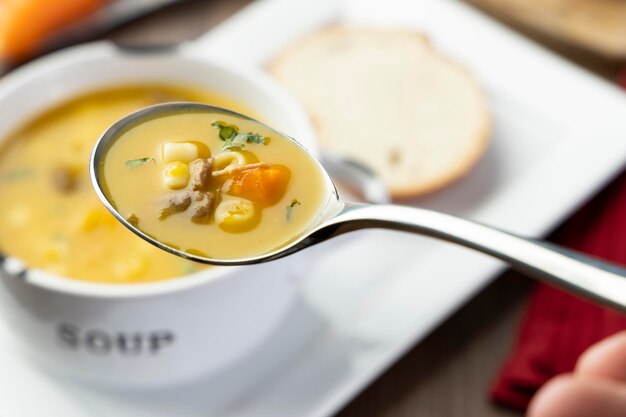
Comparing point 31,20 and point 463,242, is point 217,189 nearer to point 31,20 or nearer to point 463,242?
point 463,242

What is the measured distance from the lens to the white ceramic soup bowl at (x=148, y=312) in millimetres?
1267

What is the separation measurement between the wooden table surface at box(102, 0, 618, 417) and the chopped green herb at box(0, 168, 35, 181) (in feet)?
2.24

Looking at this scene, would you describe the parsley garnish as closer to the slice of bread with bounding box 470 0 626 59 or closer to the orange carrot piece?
the orange carrot piece

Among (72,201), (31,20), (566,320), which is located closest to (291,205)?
(72,201)

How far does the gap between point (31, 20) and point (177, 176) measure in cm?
137

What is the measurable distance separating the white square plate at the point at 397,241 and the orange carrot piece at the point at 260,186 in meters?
0.41

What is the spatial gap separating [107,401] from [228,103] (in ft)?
1.89

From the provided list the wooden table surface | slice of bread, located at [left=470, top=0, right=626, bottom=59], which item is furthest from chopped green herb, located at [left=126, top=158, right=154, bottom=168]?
slice of bread, located at [left=470, top=0, right=626, bottom=59]

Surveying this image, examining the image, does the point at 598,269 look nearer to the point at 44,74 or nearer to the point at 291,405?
the point at 291,405

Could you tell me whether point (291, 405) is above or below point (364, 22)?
below

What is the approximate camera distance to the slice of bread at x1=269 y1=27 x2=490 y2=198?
186 centimetres

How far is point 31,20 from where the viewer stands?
2279mm

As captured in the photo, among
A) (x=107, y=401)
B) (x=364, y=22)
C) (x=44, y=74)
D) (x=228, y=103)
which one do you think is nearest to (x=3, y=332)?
(x=107, y=401)

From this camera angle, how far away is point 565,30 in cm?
231
